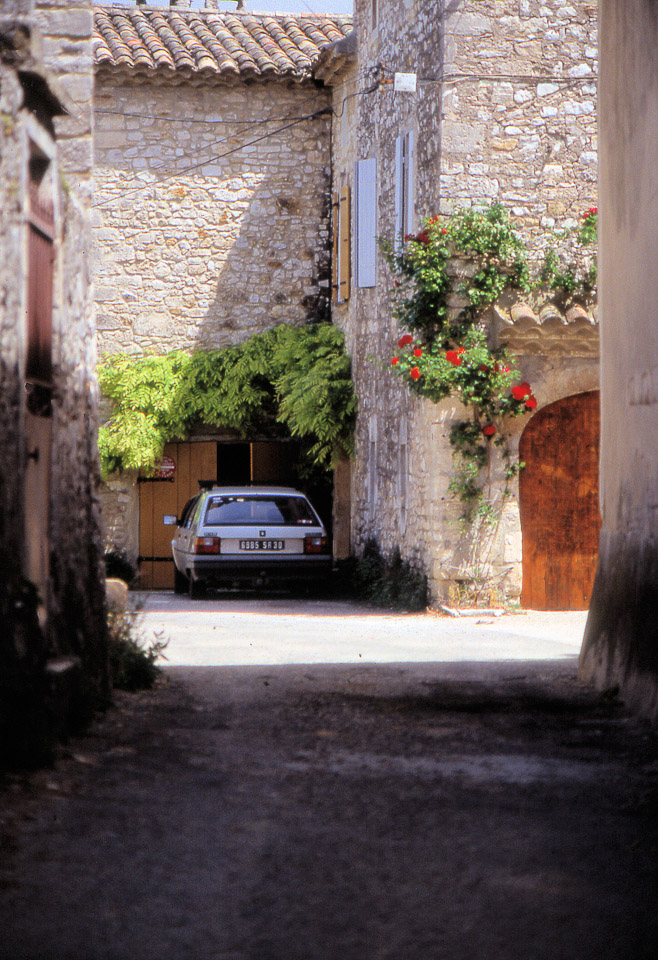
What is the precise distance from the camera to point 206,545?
15.8m

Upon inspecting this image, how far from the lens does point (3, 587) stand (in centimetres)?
509

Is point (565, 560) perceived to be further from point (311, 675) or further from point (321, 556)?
point (311, 675)

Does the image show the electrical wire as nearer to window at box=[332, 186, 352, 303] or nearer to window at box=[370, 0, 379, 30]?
window at box=[332, 186, 352, 303]

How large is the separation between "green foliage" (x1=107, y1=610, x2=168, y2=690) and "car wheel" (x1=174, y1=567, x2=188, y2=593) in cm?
1003

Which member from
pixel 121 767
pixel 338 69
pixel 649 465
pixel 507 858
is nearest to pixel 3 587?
pixel 121 767

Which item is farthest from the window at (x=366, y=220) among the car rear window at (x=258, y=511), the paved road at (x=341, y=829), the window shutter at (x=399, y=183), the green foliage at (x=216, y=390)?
the paved road at (x=341, y=829)

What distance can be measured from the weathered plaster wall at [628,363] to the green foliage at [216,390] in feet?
33.8

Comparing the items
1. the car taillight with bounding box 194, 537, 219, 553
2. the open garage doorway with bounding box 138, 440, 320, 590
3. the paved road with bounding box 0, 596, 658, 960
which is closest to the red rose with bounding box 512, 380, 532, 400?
the car taillight with bounding box 194, 537, 219, 553

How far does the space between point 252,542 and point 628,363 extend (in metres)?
8.86

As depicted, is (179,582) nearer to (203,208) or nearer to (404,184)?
(203,208)

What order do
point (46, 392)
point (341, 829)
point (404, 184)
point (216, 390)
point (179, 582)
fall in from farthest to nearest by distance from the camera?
point (216, 390) < point (179, 582) < point (404, 184) < point (46, 392) < point (341, 829)

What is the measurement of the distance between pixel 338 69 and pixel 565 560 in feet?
28.3

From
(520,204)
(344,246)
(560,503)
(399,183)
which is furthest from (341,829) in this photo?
(344,246)

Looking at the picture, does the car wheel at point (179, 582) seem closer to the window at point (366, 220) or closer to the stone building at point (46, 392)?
the window at point (366, 220)
